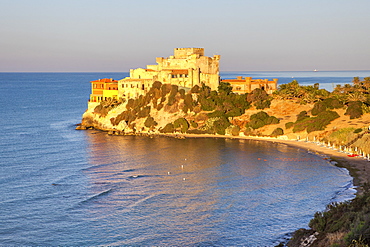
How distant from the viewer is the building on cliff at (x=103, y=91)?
109 metres

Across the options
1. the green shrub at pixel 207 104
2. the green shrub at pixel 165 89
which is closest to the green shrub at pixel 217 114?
the green shrub at pixel 207 104

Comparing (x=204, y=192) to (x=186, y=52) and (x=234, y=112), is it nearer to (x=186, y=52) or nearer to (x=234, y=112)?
(x=234, y=112)

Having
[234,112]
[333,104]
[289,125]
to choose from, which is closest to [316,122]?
[289,125]

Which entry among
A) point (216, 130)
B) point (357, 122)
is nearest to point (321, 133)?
point (357, 122)

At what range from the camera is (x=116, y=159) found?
65.9 metres

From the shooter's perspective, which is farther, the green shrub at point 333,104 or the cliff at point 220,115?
the green shrub at point 333,104

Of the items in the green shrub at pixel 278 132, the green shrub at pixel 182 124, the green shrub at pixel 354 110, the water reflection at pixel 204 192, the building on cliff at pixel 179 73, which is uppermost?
the building on cliff at pixel 179 73

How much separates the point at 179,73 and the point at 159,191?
55.9 meters

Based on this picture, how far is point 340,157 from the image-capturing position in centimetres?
6400

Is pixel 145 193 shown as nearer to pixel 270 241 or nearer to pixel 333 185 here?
pixel 270 241

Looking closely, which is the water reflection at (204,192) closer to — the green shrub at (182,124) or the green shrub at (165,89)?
the green shrub at (182,124)

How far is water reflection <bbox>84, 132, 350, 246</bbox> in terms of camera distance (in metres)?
36.7

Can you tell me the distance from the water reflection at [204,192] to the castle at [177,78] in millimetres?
29086

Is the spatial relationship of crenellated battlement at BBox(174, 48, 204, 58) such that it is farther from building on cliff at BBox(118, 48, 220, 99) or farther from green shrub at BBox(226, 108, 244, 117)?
green shrub at BBox(226, 108, 244, 117)
